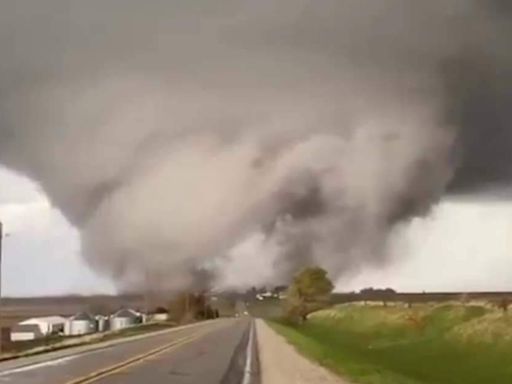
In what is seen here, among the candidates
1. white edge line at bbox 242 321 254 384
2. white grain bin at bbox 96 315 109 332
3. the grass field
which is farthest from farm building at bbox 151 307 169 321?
the grass field

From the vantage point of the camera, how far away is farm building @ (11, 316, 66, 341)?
4973 millimetres

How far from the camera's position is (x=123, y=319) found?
4.99 m

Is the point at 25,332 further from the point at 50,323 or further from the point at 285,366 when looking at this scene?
the point at 285,366

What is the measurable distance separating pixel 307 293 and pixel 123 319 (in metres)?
1.03

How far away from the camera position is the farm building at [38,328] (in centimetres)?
497

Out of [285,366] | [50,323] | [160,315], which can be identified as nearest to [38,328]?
[50,323]

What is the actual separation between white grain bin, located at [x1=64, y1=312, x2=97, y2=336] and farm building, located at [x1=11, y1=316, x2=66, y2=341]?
0.04 meters

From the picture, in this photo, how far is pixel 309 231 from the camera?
484 centimetres

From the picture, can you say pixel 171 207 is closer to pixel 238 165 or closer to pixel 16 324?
pixel 238 165

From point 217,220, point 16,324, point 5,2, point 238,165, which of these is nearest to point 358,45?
point 238,165

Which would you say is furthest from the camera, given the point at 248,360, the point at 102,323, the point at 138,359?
the point at 102,323

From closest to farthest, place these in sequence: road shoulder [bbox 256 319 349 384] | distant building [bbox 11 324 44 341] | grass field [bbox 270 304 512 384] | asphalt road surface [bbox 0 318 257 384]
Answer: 1. grass field [bbox 270 304 512 384]
2. road shoulder [bbox 256 319 349 384]
3. asphalt road surface [bbox 0 318 257 384]
4. distant building [bbox 11 324 44 341]

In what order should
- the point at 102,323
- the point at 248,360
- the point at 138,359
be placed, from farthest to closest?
the point at 102,323 < the point at 138,359 < the point at 248,360

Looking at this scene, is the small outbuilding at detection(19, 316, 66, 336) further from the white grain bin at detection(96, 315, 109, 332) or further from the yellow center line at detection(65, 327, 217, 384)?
the yellow center line at detection(65, 327, 217, 384)
